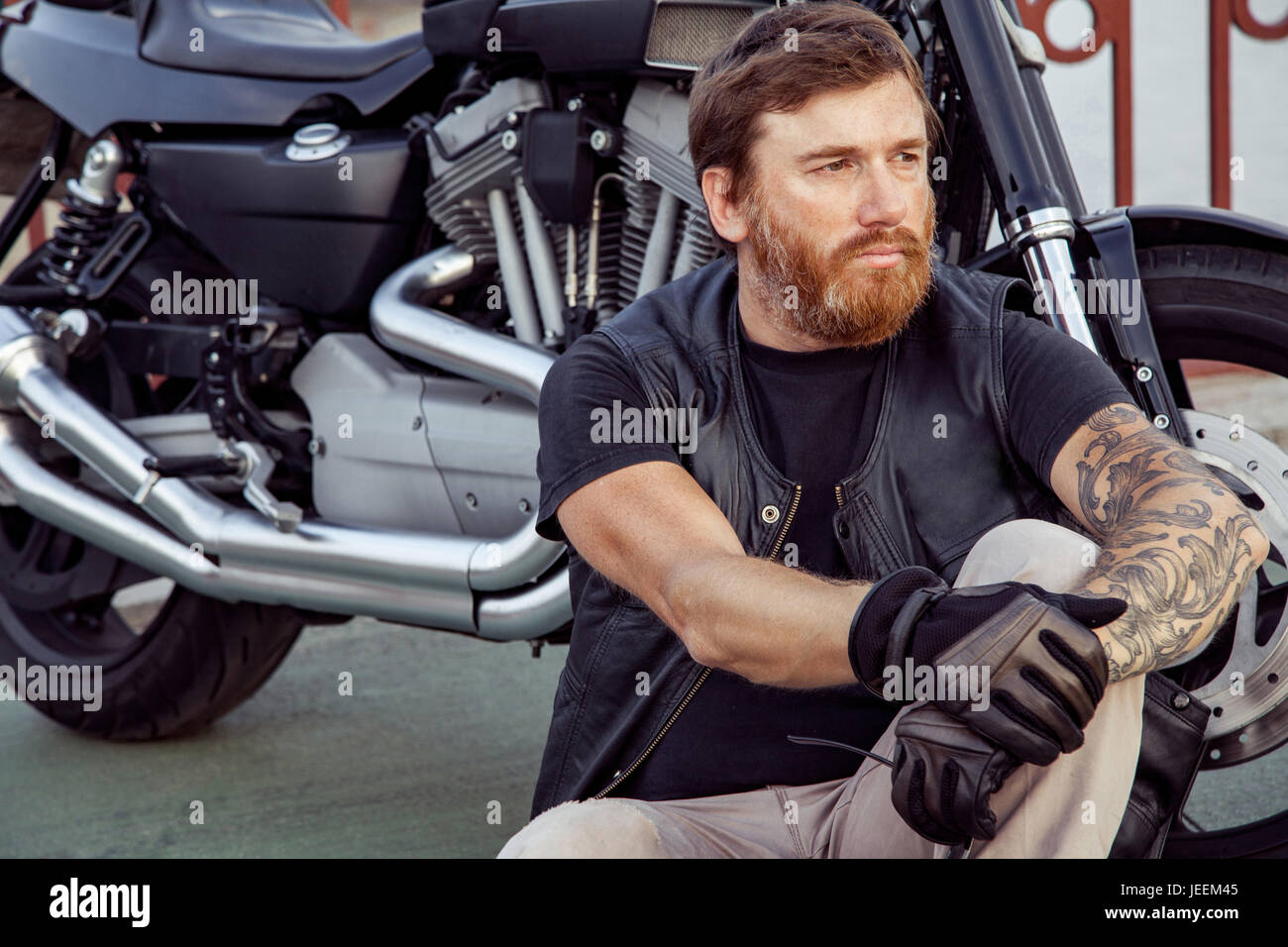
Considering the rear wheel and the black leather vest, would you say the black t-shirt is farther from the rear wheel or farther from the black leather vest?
the rear wheel

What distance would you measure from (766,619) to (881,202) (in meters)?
0.54

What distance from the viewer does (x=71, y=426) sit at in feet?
10.1

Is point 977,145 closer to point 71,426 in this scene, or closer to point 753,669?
point 753,669

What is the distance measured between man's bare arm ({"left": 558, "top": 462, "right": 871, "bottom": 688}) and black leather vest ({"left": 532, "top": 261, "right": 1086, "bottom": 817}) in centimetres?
9

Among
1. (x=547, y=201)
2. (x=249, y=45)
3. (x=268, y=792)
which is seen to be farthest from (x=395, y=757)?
(x=249, y=45)

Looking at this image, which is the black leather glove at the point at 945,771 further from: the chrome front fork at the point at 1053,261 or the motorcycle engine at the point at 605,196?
the motorcycle engine at the point at 605,196

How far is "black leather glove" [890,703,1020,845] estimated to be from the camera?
147cm

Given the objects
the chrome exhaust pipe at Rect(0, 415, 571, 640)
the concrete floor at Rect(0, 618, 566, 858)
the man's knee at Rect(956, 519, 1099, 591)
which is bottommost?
the concrete floor at Rect(0, 618, 566, 858)

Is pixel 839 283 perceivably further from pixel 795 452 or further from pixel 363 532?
pixel 363 532

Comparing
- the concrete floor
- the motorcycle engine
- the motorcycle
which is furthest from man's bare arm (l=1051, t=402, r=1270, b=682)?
the concrete floor

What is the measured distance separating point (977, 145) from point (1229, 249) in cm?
39

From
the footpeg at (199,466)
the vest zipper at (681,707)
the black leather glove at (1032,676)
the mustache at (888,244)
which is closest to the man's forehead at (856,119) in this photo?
the mustache at (888,244)

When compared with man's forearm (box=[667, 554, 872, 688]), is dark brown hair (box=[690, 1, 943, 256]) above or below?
above

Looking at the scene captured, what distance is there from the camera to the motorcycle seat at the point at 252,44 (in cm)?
307
